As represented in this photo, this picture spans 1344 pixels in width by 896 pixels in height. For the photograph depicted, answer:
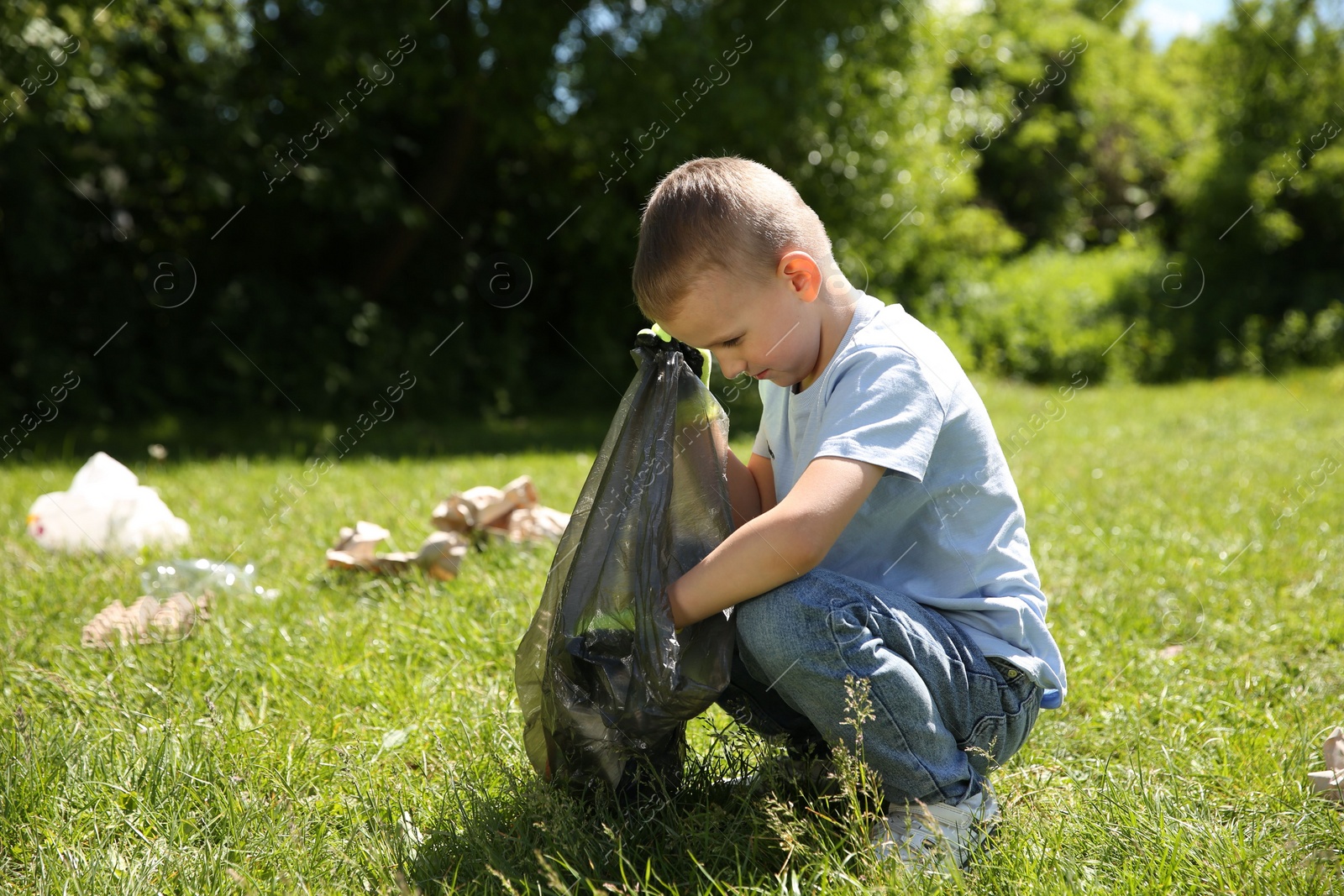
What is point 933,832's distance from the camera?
5.62ft

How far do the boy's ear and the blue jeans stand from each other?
0.50 metres

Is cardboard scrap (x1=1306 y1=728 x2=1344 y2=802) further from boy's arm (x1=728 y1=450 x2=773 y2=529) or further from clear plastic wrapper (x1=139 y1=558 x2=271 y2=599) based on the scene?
clear plastic wrapper (x1=139 y1=558 x2=271 y2=599)

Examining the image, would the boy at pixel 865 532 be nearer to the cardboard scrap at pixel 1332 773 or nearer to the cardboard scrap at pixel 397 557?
the cardboard scrap at pixel 1332 773

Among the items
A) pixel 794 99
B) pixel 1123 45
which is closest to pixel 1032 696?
pixel 794 99

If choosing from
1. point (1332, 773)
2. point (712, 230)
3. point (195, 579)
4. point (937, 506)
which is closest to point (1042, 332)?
point (195, 579)

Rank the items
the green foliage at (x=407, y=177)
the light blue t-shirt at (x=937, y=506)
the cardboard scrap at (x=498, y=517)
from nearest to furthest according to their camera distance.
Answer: the light blue t-shirt at (x=937, y=506), the cardboard scrap at (x=498, y=517), the green foliage at (x=407, y=177)

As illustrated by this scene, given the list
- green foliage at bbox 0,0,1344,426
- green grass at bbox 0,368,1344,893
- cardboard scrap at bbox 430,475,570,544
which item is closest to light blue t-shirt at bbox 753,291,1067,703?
green grass at bbox 0,368,1344,893

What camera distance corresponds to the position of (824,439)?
5.73 ft

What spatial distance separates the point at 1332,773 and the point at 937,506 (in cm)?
92

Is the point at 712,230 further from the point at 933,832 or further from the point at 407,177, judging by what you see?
the point at 407,177

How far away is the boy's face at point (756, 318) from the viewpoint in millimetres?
1842

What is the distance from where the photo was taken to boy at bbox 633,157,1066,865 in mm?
1722

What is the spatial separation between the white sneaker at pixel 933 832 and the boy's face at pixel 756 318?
808 millimetres

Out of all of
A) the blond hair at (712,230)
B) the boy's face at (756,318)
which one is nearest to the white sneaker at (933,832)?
the boy's face at (756,318)
